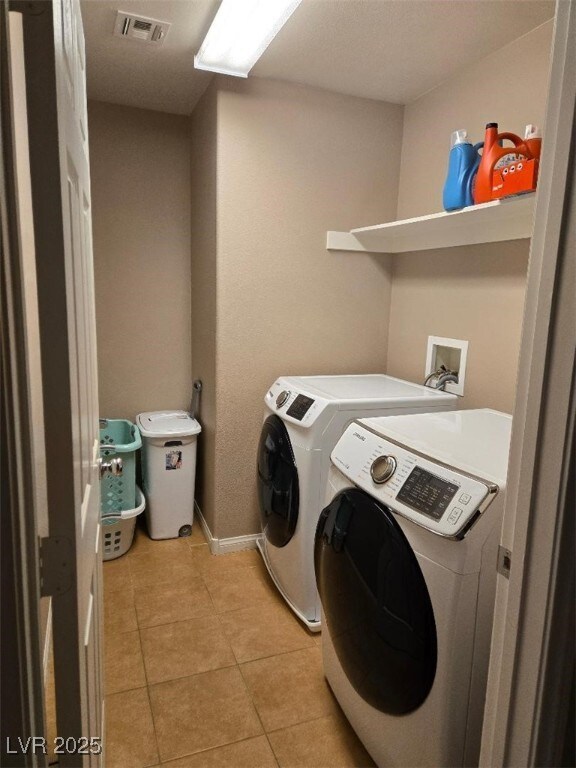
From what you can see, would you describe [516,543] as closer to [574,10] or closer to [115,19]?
[574,10]

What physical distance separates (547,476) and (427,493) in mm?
440

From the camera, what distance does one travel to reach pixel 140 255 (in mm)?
2979

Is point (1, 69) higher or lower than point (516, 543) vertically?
higher

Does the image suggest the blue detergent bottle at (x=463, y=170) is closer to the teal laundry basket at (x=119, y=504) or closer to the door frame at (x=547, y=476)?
the door frame at (x=547, y=476)

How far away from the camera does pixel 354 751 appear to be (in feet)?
5.02

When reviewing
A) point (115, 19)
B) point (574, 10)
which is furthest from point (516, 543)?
point (115, 19)

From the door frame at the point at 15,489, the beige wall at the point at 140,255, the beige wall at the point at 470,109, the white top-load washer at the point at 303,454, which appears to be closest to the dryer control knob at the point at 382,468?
the white top-load washer at the point at 303,454

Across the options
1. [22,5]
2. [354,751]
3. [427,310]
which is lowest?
[354,751]

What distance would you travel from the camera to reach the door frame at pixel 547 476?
0.70m

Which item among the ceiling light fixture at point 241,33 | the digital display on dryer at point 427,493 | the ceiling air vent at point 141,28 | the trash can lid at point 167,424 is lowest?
the trash can lid at point 167,424

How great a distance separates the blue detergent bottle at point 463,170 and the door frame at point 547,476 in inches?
44.7

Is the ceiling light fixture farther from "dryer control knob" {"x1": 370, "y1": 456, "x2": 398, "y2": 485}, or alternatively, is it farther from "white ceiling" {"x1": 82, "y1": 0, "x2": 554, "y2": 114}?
"dryer control knob" {"x1": 370, "y1": 456, "x2": 398, "y2": 485}

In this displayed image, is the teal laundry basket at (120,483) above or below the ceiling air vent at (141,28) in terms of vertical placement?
below

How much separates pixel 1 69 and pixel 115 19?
1685mm
